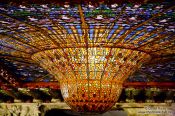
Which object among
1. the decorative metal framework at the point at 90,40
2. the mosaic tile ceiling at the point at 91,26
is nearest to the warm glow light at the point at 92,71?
the decorative metal framework at the point at 90,40

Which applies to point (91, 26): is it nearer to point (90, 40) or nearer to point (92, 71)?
point (90, 40)

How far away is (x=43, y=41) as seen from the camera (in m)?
4.00

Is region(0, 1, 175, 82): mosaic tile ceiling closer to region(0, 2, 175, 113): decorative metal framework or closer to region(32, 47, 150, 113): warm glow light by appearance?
region(0, 2, 175, 113): decorative metal framework

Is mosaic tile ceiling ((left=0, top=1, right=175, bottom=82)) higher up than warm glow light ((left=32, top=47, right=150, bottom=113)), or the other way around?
mosaic tile ceiling ((left=0, top=1, right=175, bottom=82))

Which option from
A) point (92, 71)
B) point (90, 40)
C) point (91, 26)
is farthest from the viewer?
point (92, 71)

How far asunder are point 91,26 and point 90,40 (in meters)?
0.28

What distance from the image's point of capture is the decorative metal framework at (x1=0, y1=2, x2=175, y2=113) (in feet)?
10.9

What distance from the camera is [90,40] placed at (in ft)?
12.6

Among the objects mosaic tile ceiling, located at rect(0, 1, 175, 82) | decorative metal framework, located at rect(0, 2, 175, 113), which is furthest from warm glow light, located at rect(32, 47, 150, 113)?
mosaic tile ceiling, located at rect(0, 1, 175, 82)

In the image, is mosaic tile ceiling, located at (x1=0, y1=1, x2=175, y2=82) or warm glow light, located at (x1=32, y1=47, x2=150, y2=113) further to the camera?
warm glow light, located at (x1=32, y1=47, x2=150, y2=113)

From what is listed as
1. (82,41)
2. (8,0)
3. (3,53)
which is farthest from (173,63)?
(8,0)

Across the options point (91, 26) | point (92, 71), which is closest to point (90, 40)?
point (91, 26)

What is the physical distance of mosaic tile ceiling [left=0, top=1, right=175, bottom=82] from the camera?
3256mm

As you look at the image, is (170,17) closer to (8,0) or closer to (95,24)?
(95,24)
